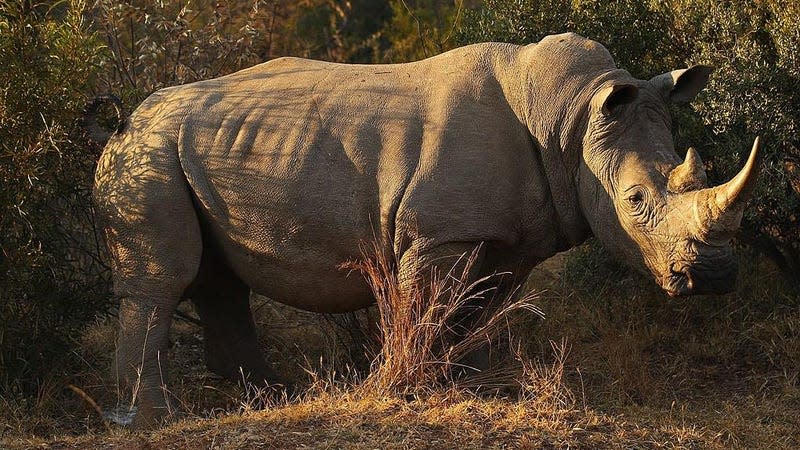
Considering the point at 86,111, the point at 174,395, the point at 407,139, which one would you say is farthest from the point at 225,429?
the point at 86,111

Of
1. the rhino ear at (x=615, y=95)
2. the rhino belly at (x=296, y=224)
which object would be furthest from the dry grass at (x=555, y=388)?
the rhino ear at (x=615, y=95)

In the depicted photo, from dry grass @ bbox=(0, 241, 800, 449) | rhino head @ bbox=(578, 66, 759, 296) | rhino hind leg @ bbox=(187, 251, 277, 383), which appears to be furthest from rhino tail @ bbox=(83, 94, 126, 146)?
rhino head @ bbox=(578, 66, 759, 296)

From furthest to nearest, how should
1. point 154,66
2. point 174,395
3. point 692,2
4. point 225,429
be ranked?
point 154,66, point 692,2, point 174,395, point 225,429

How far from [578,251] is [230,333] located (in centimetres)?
275

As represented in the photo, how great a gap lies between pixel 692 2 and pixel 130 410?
4.36m

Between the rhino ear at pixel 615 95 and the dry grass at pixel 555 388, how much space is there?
1.27m

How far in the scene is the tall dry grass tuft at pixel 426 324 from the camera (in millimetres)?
6277

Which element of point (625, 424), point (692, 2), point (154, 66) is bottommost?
point (625, 424)

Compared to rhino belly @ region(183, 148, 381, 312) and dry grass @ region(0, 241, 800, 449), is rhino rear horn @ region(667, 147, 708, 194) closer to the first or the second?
dry grass @ region(0, 241, 800, 449)

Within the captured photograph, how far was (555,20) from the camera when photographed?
27.7 ft

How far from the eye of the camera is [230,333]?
774 cm

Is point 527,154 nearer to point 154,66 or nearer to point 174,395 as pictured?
point 174,395

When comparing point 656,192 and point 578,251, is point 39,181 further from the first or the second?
point 578,251

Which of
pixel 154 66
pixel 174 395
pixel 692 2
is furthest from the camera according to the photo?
pixel 154 66
